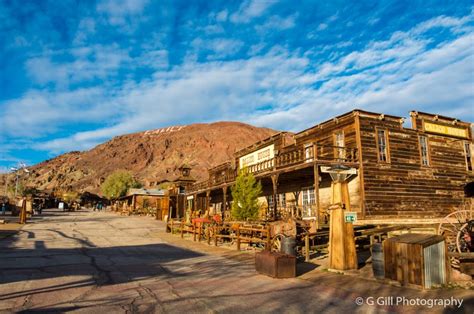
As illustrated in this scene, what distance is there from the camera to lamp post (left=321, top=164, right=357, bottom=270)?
9.65 m

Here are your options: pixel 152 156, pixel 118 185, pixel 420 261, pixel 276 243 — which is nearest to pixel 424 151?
pixel 276 243

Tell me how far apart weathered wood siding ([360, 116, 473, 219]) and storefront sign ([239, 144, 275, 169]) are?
8.82m

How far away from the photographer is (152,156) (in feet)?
458

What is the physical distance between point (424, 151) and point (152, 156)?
128 meters

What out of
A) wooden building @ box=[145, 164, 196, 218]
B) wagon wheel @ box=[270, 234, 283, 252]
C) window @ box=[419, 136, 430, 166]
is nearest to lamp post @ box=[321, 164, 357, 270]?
wagon wheel @ box=[270, 234, 283, 252]

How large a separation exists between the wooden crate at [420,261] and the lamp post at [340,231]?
Result: 1.61 metres

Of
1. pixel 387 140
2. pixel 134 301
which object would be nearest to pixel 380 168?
pixel 387 140

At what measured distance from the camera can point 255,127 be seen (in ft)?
511

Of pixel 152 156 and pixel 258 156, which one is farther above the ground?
pixel 152 156

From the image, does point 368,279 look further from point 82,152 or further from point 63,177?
point 82,152

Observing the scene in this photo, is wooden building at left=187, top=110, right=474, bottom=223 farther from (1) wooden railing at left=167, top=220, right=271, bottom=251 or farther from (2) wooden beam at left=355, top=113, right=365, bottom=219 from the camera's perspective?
(1) wooden railing at left=167, top=220, right=271, bottom=251

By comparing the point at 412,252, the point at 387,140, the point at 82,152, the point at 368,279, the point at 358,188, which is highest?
the point at 82,152

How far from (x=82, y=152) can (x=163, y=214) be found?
487 feet

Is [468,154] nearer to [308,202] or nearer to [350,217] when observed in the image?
[308,202]
